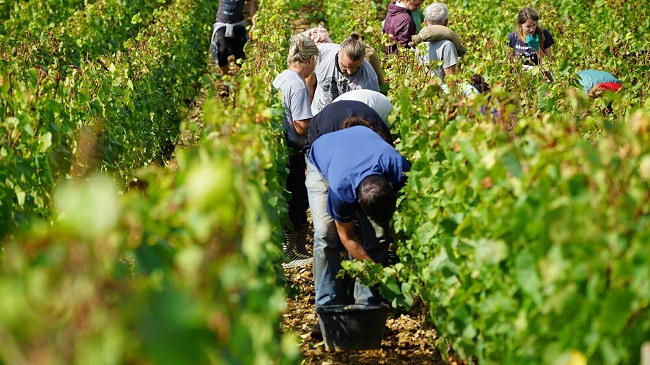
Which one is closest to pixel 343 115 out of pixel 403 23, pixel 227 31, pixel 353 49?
pixel 353 49

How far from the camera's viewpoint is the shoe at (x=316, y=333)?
4.68 metres

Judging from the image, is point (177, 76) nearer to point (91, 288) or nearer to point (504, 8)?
point (504, 8)

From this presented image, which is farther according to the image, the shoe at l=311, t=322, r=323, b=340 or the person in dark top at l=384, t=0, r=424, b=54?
the person in dark top at l=384, t=0, r=424, b=54

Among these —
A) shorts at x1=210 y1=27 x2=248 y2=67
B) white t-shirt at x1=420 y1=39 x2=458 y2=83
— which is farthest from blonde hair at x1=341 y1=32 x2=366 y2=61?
shorts at x1=210 y1=27 x2=248 y2=67

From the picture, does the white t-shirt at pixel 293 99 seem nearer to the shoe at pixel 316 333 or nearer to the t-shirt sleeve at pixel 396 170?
the t-shirt sleeve at pixel 396 170

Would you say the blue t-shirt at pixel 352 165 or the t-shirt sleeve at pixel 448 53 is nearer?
the blue t-shirt at pixel 352 165

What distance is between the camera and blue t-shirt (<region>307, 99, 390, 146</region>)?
4996 millimetres

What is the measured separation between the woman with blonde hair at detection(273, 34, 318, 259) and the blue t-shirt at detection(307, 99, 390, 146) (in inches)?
21.8

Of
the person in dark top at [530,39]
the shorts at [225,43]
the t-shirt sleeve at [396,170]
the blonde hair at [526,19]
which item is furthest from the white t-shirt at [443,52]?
the shorts at [225,43]

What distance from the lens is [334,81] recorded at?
20.1ft

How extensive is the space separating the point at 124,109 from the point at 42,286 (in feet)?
15.7

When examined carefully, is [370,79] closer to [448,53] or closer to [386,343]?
[448,53]

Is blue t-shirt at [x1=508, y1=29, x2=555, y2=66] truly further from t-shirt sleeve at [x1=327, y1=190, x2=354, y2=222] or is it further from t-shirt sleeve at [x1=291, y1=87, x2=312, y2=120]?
t-shirt sleeve at [x1=327, y1=190, x2=354, y2=222]

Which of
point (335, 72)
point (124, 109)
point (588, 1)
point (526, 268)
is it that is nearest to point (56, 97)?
point (124, 109)
